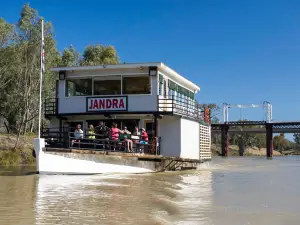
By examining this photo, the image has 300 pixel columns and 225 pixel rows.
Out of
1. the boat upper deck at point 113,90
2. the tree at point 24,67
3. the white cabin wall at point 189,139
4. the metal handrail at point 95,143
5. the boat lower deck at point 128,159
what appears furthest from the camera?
the tree at point 24,67

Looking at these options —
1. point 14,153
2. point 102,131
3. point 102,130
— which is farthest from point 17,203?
point 14,153

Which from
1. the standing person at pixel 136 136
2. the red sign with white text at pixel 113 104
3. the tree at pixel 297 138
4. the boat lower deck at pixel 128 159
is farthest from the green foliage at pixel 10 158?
the tree at pixel 297 138

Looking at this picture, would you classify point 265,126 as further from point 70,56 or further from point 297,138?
point 297,138

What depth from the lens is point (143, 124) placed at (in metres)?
19.0

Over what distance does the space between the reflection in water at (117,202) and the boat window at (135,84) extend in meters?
6.89

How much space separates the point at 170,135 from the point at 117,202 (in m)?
10.2

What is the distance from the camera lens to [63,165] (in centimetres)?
1414

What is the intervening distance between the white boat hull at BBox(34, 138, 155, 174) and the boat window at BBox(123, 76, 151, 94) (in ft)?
14.5

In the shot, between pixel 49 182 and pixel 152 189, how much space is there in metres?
3.05

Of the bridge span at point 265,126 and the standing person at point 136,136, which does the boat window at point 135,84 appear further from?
the bridge span at point 265,126

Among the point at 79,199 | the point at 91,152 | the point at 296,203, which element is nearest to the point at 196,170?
the point at 91,152

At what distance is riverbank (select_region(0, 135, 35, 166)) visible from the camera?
82.6 feet

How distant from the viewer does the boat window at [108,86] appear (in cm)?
1898

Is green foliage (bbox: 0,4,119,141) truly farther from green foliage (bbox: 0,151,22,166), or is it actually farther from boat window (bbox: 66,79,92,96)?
boat window (bbox: 66,79,92,96)
